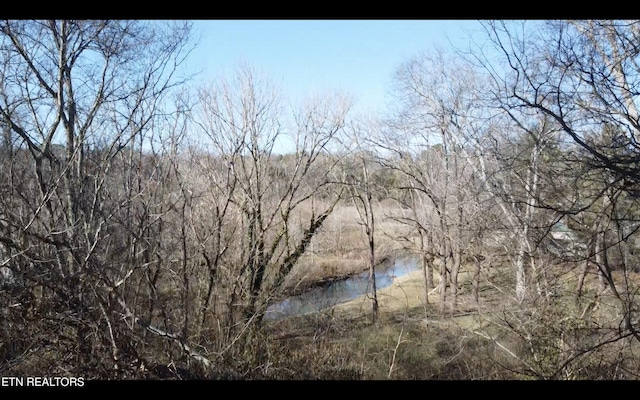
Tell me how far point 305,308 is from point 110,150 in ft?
19.4

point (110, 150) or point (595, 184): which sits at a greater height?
point (110, 150)

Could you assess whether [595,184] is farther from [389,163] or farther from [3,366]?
[389,163]

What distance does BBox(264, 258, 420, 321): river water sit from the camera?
28.9 feet

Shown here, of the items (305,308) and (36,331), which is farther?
(305,308)

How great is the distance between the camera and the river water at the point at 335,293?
8.80 meters

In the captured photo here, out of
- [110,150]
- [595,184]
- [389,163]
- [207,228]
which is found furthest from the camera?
[389,163]

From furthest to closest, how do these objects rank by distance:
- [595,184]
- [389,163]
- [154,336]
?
1. [389,163]
2. [154,336]
3. [595,184]

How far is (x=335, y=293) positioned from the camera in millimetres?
11805

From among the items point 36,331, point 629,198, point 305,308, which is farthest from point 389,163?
point 36,331

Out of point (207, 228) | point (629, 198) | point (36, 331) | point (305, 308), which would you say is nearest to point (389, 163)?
point (305, 308)
